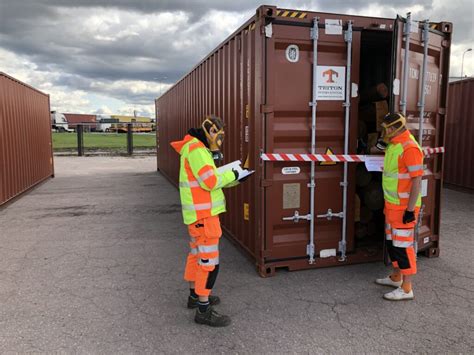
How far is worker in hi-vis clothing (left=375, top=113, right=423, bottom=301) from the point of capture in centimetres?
397

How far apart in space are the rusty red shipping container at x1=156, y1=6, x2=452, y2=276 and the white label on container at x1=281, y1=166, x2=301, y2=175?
0.01 meters

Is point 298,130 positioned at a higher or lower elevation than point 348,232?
higher

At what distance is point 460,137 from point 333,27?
815 centimetres

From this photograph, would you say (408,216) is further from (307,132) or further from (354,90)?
(354,90)

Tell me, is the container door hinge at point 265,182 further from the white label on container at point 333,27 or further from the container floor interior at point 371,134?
the white label on container at point 333,27

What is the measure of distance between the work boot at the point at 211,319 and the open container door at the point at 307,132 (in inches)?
49.1

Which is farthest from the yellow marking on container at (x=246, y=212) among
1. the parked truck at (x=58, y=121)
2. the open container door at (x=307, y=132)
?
the parked truck at (x=58, y=121)

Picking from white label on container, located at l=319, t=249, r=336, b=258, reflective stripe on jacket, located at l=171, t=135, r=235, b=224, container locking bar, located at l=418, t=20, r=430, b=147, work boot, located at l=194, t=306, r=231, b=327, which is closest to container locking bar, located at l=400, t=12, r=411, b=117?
container locking bar, located at l=418, t=20, r=430, b=147

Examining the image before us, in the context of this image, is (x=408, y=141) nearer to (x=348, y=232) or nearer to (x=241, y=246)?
(x=348, y=232)

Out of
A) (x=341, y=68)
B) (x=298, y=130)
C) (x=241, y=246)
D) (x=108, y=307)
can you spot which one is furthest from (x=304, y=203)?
(x=108, y=307)

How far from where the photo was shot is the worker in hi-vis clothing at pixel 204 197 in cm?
350

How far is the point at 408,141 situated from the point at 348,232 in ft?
5.32

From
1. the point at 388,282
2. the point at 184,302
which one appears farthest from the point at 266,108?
the point at 388,282

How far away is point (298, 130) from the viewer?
4832 millimetres
